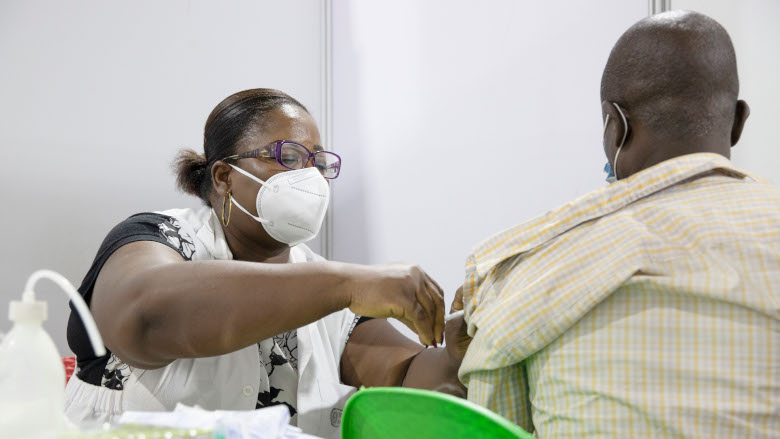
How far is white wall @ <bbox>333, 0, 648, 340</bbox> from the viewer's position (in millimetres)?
1753

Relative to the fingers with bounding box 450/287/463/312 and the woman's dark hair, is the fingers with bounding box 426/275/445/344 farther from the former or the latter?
the woman's dark hair

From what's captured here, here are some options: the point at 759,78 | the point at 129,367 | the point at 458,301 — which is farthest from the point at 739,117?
the point at 129,367

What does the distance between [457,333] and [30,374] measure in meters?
0.78

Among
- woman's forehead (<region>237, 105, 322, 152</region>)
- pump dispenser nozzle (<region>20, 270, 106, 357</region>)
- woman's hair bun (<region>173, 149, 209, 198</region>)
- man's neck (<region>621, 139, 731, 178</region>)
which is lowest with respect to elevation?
woman's hair bun (<region>173, 149, 209, 198</region>)

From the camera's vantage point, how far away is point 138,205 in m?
2.46

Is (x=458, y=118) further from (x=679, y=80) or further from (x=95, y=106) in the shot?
(x=95, y=106)

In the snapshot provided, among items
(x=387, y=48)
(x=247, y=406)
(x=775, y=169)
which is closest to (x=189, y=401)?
(x=247, y=406)

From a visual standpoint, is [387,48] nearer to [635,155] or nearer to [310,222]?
[310,222]

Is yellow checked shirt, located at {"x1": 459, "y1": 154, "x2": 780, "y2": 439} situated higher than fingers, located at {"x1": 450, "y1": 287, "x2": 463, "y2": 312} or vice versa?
yellow checked shirt, located at {"x1": 459, "y1": 154, "x2": 780, "y2": 439}

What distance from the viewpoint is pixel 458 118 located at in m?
2.14

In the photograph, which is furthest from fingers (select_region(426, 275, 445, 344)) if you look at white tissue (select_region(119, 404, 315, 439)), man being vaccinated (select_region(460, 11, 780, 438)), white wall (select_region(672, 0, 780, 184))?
white wall (select_region(672, 0, 780, 184))

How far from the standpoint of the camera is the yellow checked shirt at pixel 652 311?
0.79 m

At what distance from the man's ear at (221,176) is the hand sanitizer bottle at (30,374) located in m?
1.12

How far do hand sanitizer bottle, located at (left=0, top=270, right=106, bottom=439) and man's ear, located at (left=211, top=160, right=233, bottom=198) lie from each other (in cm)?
112
